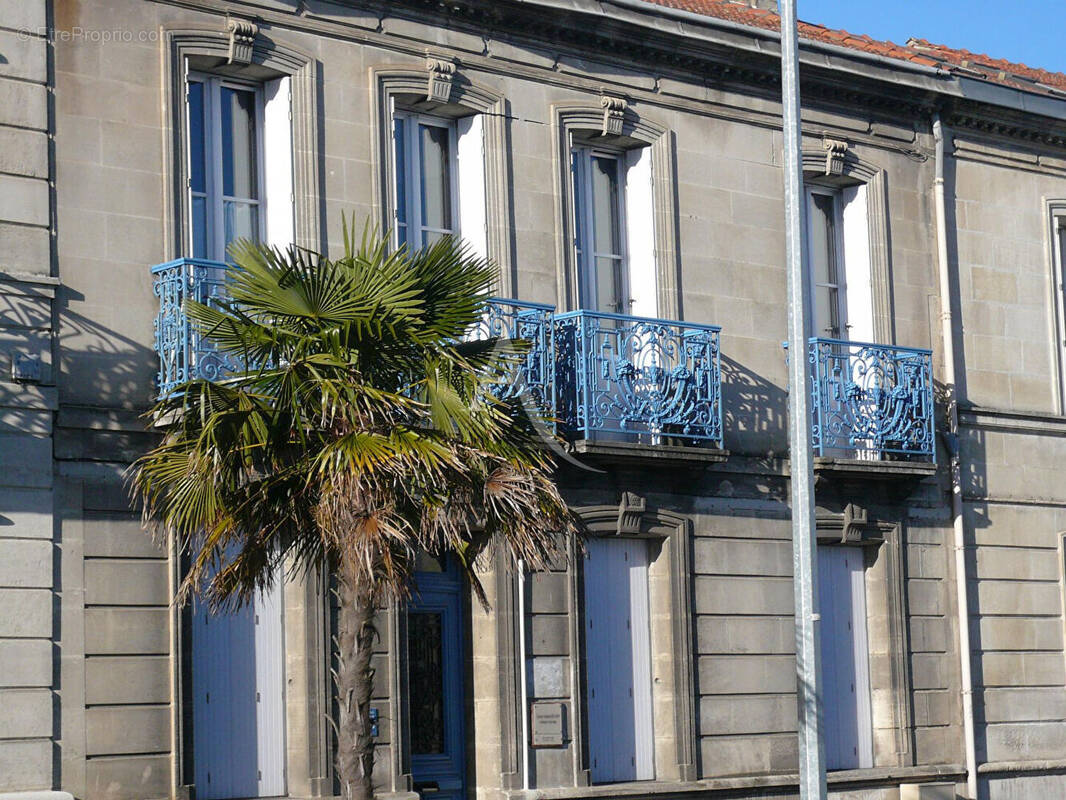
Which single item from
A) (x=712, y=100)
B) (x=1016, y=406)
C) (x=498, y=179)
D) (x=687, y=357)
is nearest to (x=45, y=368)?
(x=498, y=179)

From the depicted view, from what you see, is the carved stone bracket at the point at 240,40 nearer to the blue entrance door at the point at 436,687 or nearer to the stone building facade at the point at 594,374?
the stone building facade at the point at 594,374

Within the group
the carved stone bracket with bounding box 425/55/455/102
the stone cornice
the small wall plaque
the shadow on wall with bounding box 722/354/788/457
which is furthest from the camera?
the shadow on wall with bounding box 722/354/788/457

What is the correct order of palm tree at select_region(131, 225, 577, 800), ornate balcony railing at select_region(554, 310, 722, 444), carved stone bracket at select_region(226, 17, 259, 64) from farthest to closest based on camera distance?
ornate balcony railing at select_region(554, 310, 722, 444) → carved stone bracket at select_region(226, 17, 259, 64) → palm tree at select_region(131, 225, 577, 800)

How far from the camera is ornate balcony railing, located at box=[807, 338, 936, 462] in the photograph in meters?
19.3

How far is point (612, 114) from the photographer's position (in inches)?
736

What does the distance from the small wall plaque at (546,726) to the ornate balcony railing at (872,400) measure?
398 centimetres

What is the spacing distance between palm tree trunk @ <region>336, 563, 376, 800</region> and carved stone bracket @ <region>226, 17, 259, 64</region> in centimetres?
552

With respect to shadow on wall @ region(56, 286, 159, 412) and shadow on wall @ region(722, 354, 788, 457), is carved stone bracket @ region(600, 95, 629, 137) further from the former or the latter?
shadow on wall @ region(56, 286, 159, 412)

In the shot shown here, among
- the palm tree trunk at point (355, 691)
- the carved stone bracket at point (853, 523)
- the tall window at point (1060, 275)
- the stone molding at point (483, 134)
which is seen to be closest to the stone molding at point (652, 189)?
the stone molding at point (483, 134)

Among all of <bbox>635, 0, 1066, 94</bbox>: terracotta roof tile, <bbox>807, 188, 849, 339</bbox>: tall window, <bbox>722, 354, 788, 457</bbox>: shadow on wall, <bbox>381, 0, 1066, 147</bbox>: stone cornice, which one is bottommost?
<bbox>722, 354, 788, 457</bbox>: shadow on wall

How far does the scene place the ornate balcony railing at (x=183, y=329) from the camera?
15023 mm

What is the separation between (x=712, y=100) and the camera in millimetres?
19531

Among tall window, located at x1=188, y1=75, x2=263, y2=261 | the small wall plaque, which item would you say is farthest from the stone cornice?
the small wall plaque

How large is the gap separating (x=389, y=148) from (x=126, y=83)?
8.66 feet
